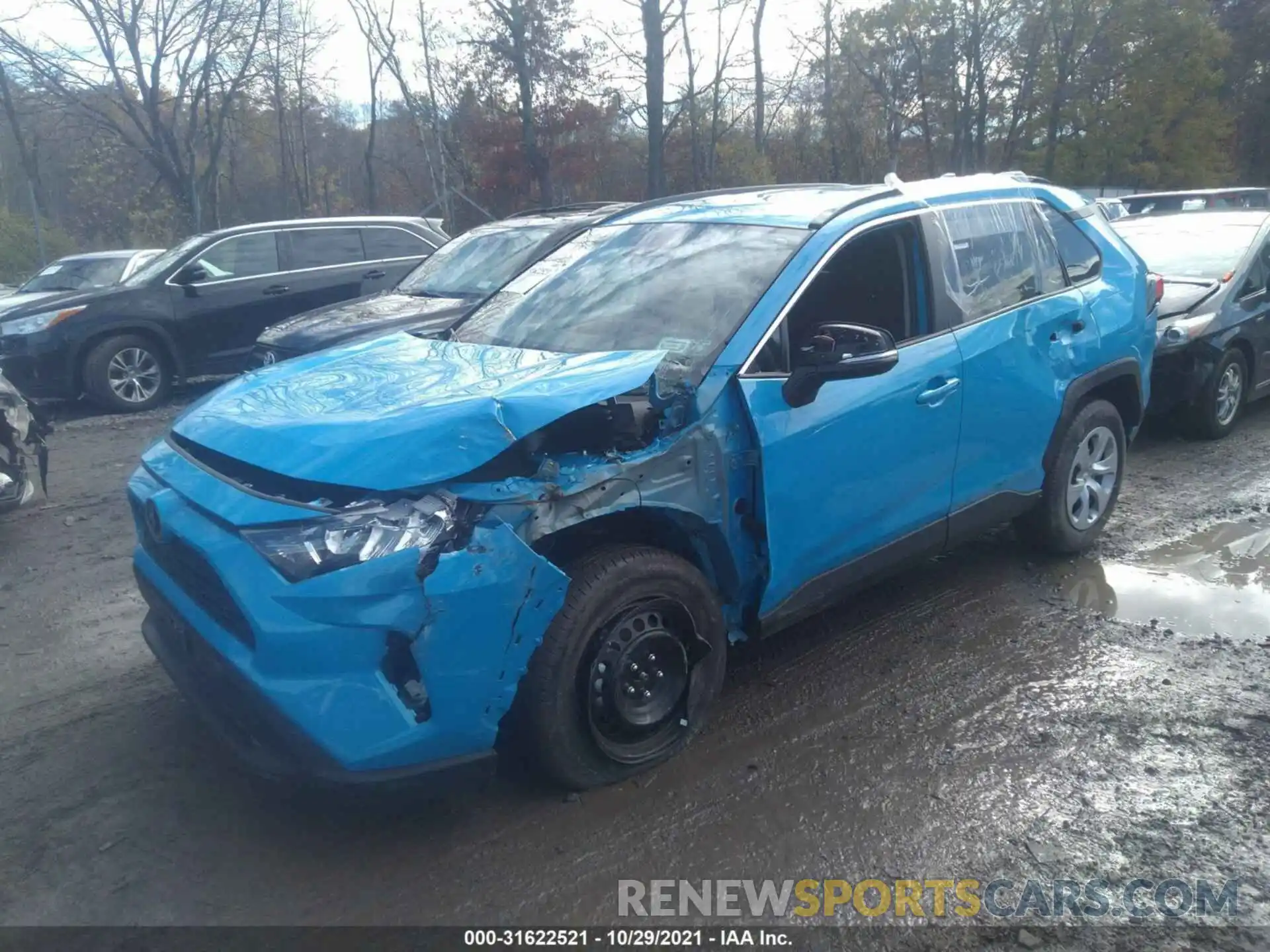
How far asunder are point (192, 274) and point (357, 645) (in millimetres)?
9114

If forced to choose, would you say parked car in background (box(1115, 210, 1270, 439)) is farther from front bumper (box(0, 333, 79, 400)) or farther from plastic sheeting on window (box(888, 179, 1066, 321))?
front bumper (box(0, 333, 79, 400))

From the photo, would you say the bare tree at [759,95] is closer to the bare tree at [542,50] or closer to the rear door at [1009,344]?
the bare tree at [542,50]

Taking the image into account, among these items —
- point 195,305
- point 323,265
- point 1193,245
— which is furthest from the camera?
point 323,265

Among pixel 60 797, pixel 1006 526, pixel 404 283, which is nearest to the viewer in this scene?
pixel 60 797

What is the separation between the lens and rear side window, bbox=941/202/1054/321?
4.32 m

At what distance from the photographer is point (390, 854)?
3.00m

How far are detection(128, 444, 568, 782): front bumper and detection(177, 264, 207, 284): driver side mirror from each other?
8425 mm

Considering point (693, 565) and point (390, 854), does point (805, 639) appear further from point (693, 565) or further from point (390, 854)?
point (390, 854)

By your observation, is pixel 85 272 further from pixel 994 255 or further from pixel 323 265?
pixel 994 255

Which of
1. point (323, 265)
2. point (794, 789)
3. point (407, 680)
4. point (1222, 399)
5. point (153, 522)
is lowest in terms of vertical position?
point (794, 789)

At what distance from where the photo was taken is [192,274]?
411 inches

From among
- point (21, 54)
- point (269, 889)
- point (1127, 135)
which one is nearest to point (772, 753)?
point (269, 889)

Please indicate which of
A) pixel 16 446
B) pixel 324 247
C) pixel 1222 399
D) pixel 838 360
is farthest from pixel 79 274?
pixel 1222 399

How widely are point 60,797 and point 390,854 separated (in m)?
1.23
